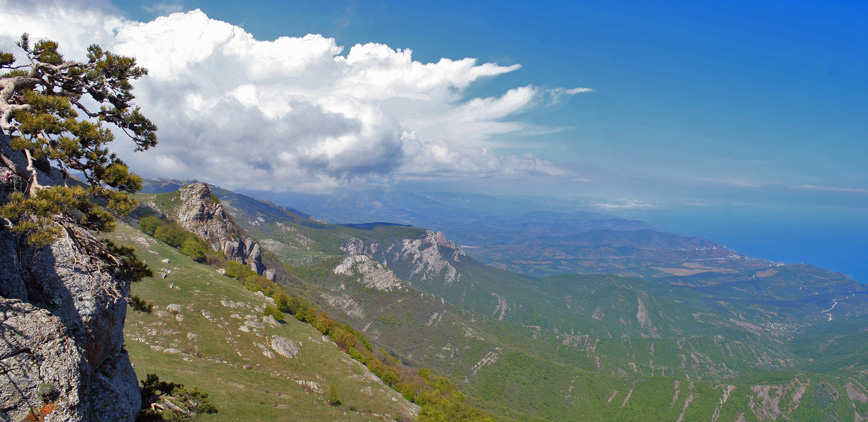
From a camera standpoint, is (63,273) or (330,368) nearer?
(63,273)

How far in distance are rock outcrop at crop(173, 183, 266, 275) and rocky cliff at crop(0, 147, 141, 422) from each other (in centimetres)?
12991

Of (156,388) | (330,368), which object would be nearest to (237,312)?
(330,368)

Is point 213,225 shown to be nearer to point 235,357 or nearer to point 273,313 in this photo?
point 273,313

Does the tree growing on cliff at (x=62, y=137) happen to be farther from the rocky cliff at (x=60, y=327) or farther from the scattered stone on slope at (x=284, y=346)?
the scattered stone on slope at (x=284, y=346)

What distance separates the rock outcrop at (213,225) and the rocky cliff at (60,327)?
12991 cm

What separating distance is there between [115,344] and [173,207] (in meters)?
166

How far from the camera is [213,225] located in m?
146

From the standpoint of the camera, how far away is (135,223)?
112 metres

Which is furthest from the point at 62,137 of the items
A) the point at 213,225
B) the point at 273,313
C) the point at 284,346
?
the point at 213,225

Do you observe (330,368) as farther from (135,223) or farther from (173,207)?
(173,207)

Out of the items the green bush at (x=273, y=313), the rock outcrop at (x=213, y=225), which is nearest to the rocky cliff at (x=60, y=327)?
the green bush at (x=273, y=313)

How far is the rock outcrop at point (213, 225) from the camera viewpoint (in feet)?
462

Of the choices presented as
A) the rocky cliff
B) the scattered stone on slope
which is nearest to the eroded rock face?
the rocky cliff

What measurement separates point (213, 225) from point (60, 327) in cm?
15297
